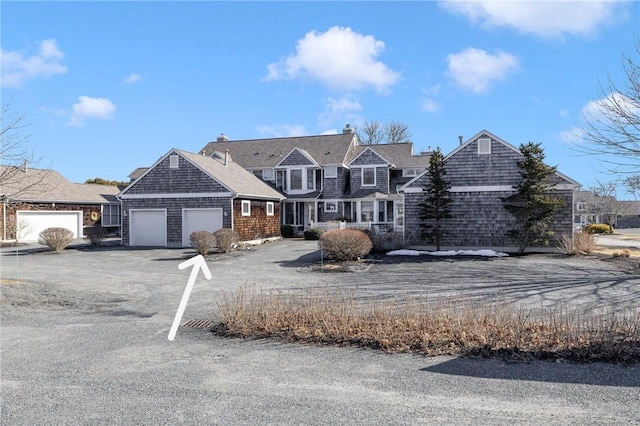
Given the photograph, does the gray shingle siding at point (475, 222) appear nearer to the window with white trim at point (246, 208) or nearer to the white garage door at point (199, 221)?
the window with white trim at point (246, 208)

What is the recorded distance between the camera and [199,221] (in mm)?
27266

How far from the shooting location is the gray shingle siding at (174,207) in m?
26.6

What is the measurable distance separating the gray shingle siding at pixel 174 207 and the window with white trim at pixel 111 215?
421 inches

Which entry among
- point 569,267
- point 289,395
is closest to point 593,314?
point 289,395

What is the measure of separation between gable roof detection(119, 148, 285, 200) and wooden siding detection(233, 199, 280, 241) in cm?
64

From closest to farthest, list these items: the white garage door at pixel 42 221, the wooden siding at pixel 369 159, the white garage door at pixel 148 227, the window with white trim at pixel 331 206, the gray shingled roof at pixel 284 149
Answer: the white garage door at pixel 148 227, the white garage door at pixel 42 221, the wooden siding at pixel 369 159, the window with white trim at pixel 331 206, the gray shingled roof at pixel 284 149

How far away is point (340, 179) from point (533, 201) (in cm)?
1657

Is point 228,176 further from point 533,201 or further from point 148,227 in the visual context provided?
point 533,201

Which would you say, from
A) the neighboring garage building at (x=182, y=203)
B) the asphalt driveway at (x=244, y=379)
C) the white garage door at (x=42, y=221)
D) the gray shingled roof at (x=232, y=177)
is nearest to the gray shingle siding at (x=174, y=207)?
the neighboring garage building at (x=182, y=203)

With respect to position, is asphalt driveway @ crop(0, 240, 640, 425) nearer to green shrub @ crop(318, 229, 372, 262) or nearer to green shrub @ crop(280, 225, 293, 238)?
green shrub @ crop(318, 229, 372, 262)

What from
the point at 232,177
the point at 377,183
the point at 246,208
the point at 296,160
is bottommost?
the point at 246,208

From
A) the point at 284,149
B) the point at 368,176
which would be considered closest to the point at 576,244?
the point at 368,176

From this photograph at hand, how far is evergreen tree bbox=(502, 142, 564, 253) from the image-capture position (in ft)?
69.4

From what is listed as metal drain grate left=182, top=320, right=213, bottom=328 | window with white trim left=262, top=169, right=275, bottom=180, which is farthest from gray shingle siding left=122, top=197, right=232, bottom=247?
metal drain grate left=182, top=320, right=213, bottom=328
